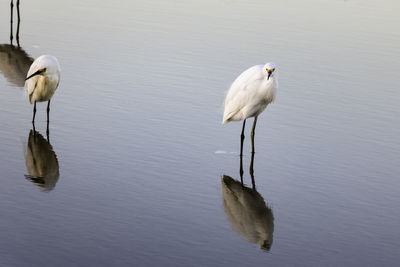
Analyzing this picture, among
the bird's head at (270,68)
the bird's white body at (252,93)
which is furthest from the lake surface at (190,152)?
the bird's head at (270,68)

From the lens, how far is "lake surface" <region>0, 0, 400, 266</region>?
303 inches

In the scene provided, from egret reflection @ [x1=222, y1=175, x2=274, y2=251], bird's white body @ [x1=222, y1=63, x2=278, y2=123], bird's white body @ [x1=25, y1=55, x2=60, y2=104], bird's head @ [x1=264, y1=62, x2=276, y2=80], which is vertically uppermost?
bird's head @ [x1=264, y1=62, x2=276, y2=80]

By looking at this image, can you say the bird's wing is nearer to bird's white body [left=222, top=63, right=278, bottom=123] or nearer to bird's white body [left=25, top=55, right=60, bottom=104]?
bird's white body [left=222, top=63, right=278, bottom=123]

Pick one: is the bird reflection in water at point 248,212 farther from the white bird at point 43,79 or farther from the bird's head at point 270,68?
the white bird at point 43,79

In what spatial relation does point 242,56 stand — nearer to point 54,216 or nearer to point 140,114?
point 140,114

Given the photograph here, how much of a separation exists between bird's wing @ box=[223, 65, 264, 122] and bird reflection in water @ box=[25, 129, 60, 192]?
8.58ft

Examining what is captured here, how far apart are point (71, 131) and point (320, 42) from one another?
9.72 meters

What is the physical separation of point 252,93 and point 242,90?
0.58 feet

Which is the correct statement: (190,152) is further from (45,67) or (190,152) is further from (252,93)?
(45,67)

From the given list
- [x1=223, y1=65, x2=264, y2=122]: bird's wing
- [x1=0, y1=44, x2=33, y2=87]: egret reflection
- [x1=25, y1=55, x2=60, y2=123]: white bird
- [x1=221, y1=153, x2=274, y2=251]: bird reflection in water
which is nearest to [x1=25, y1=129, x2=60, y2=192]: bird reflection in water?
[x1=25, y1=55, x2=60, y2=123]: white bird

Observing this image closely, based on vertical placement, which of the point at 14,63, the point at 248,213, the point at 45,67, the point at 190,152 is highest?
the point at 14,63

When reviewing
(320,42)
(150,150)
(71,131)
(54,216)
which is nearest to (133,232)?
(54,216)

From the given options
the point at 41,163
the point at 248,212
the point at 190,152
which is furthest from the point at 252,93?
the point at 41,163

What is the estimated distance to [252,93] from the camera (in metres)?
10.7
